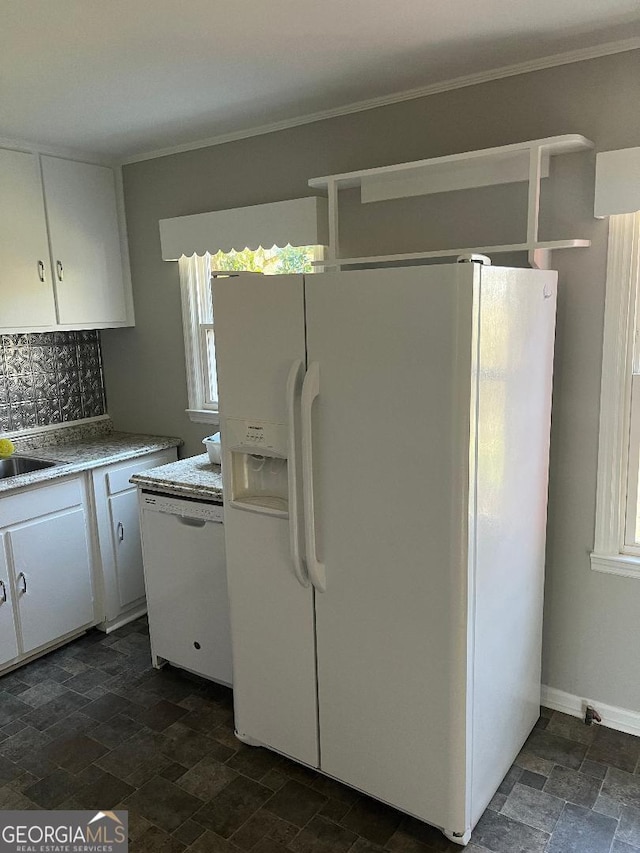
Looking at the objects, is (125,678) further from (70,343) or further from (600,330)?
(600,330)

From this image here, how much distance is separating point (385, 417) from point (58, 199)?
229cm

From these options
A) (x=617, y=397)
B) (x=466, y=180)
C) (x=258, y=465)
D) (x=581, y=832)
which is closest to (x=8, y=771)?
(x=258, y=465)

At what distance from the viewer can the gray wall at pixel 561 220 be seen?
2256 mm

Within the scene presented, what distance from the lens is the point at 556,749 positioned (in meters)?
2.40

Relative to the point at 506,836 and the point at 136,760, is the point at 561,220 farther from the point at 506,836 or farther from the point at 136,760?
the point at 136,760

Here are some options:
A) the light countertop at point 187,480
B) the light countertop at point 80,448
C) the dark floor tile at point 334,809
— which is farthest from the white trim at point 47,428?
the dark floor tile at point 334,809

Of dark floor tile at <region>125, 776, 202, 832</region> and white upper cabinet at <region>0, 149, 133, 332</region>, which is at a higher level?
white upper cabinet at <region>0, 149, 133, 332</region>

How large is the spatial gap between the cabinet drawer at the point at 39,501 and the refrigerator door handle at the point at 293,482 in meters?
1.46

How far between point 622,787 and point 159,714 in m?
1.72

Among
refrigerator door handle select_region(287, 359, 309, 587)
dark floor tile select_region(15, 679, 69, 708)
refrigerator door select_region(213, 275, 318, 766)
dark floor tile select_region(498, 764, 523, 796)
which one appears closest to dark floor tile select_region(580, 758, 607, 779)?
dark floor tile select_region(498, 764, 523, 796)

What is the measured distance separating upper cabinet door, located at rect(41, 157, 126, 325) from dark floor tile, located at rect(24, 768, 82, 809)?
2.05 meters

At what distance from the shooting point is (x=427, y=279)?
1.74 meters

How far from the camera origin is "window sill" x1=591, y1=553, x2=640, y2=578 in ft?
7.75

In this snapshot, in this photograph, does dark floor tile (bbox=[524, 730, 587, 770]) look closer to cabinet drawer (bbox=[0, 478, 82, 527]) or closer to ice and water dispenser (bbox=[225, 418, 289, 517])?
ice and water dispenser (bbox=[225, 418, 289, 517])
